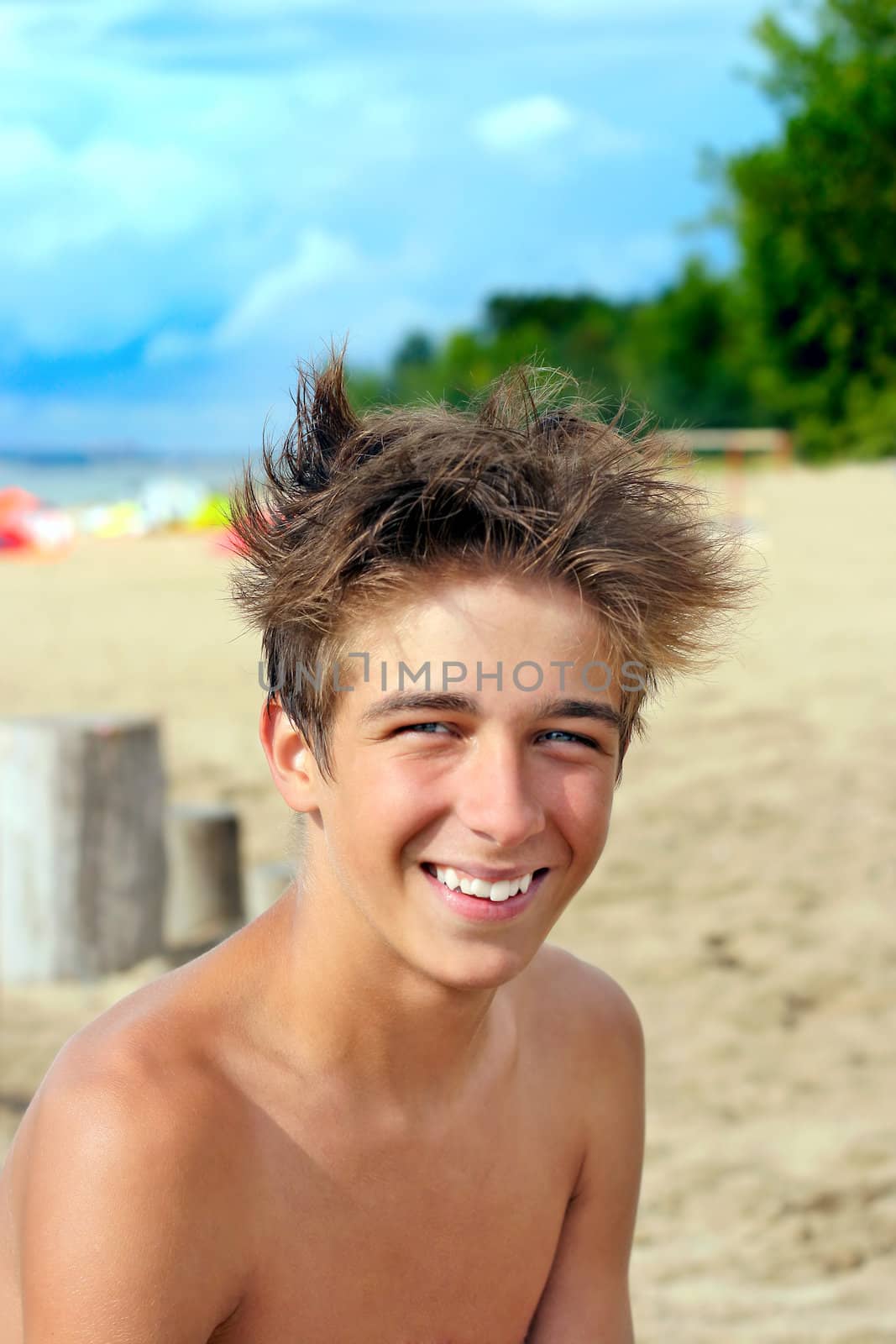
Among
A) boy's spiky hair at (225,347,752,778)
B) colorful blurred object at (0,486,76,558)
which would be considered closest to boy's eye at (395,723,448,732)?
boy's spiky hair at (225,347,752,778)

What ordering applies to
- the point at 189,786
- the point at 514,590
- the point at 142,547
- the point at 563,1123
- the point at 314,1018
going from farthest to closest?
the point at 142,547, the point at 189,786, the point at 563,1123, the point at 314,1018, the point at 514,590

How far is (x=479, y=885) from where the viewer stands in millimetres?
1648

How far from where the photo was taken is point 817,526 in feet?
61.6

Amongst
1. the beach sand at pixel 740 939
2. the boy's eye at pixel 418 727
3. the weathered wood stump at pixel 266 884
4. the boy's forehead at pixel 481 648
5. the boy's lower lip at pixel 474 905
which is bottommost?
the beach sand at pixel 740 939

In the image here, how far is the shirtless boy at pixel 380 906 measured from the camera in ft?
5.26

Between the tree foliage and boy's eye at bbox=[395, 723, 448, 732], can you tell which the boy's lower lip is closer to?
boy's eye at bbox=[395, 723, 448, 732]

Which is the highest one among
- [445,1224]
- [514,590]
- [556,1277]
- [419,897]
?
[514,590]

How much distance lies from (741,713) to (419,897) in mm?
7053

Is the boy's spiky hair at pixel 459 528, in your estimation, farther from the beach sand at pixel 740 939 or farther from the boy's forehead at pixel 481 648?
the beach sand at pixel 740 939

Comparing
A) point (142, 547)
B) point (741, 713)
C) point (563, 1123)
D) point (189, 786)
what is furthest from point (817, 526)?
point (563, 1123)

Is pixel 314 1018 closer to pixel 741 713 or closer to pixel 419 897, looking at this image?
pixel 419 897

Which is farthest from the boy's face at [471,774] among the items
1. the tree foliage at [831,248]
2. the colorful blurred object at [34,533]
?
the tree foliage at [831,248]

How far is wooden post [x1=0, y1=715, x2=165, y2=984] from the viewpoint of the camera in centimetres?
470

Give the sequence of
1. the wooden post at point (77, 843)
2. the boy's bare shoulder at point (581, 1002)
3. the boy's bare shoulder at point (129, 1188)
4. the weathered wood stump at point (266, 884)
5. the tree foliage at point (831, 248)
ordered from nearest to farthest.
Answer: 1. the boy's bare shoulder at point (129, 1188)
2. the boy's bare shoulder at point (581, 1002)
3. the wooden post at point (77, 843)
4. the weathered wood stump at point (266, 884)
5. the tree foliage at point (831, 248)
